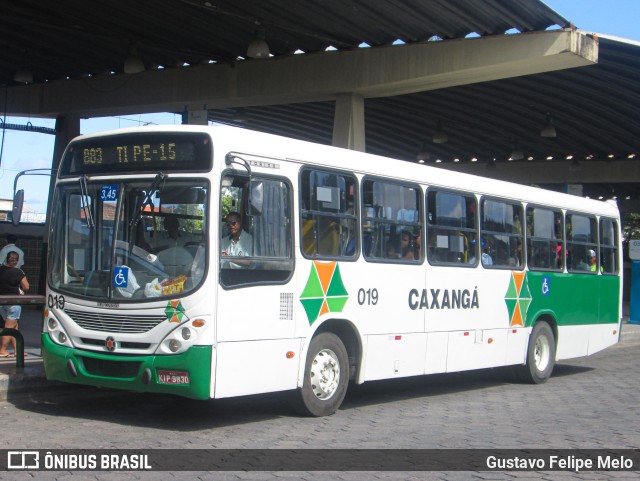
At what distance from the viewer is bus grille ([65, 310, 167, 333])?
9477 mm

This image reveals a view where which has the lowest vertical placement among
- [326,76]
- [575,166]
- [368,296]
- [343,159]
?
[368,296]

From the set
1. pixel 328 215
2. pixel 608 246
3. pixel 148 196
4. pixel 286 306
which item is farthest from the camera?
pixel 608 246

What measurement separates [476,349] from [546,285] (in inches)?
96.9

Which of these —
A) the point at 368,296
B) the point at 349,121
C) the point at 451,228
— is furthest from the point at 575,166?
the point at 368,296

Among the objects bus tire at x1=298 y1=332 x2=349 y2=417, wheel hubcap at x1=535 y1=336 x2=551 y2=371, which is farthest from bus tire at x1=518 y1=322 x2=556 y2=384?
bus tire at x1=298 y1=332 x2=349 y2=417

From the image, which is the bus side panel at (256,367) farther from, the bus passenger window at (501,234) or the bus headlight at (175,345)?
the bus passenger window at (501,234)

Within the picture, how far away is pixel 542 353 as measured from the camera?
15352 millimetres

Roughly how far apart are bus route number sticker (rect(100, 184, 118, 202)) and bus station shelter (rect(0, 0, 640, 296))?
8240 millimetres

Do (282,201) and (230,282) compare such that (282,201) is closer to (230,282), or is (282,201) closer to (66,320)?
(230,282)

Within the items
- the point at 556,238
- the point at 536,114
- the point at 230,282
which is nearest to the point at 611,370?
the point at 556,238

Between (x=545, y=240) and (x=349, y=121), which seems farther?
(x=349, y=121)

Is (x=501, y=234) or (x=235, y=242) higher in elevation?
(x=501, y=234)

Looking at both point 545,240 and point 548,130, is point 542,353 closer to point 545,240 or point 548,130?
point 545,240

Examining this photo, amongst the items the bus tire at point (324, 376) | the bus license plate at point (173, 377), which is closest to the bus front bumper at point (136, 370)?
the bus license plate at point (173, 377)
